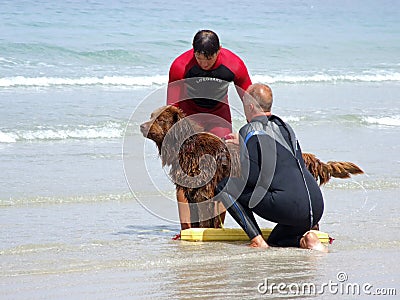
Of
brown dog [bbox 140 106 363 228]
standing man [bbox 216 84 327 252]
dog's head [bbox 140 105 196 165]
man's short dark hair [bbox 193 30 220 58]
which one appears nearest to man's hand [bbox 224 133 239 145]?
brown dog [bbox 140 106 363 228]

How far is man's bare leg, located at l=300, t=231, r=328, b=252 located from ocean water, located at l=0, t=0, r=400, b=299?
0.34 ft

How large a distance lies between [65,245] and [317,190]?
2070mm

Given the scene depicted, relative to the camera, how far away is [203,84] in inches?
252

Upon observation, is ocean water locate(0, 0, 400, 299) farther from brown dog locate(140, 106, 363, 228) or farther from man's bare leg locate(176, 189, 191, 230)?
brown dog locate(140, 106, 363, 228)

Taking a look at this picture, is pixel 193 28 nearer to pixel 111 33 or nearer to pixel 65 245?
pixel 111 33

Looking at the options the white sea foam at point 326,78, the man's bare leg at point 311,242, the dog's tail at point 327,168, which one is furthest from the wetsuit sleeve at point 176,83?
the white sea foam at point 326,78

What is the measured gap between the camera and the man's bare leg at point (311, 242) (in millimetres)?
5797

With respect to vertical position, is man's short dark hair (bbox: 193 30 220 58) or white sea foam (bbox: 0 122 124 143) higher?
man's short dark hair (bbox: 193 30 220 58)

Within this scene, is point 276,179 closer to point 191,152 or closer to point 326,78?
point 191,152

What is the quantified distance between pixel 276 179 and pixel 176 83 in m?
1.34

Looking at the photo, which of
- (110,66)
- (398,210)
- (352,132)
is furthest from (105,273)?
(110,66)

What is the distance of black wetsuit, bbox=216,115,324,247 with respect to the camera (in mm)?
5645

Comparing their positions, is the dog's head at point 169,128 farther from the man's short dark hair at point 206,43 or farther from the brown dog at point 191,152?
the man's short dark hair at point 206,43
